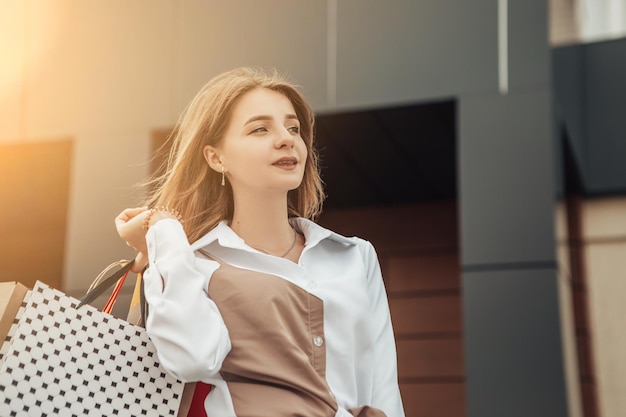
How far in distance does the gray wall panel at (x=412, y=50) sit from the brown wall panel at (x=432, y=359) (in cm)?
193

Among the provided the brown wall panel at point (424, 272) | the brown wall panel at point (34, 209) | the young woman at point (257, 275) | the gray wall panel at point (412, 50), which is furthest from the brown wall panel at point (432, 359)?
the young woman at point (257, 275)

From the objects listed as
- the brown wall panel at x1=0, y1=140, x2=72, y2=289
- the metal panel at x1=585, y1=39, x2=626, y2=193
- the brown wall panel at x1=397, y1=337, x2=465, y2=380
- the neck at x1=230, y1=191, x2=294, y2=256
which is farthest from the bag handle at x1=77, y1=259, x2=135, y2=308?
the metal panel at x1=585, y1=39, x2=626, y2=193

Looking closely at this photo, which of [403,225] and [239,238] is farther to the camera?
[403,225]

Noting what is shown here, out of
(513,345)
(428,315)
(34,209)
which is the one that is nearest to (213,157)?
(513,345)

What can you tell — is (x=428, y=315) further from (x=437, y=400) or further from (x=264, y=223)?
(x=264, y=223)

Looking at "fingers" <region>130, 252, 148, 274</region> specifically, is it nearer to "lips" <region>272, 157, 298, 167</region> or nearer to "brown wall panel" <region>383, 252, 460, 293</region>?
"lips" <region>272, 157, 298, 167</region>

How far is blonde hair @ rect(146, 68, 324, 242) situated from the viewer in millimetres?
2094

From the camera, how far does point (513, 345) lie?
14.4 feet

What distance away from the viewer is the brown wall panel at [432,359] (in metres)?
5.96

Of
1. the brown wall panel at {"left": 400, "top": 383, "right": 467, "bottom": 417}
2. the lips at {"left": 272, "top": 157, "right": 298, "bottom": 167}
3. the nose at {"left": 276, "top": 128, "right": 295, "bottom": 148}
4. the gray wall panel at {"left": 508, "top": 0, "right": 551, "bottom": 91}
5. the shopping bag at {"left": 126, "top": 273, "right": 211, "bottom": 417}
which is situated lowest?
the brown wall panel at {"left": 400, "top": 383, "right": 467, "bottom": 417}

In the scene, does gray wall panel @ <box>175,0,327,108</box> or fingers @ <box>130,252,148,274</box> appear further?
gray wall panel @ <box>175,0,327,108</box>

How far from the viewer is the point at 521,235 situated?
448cm

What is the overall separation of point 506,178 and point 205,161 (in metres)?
2.68

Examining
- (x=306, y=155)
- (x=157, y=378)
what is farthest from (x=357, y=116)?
(x=157, y=378)
